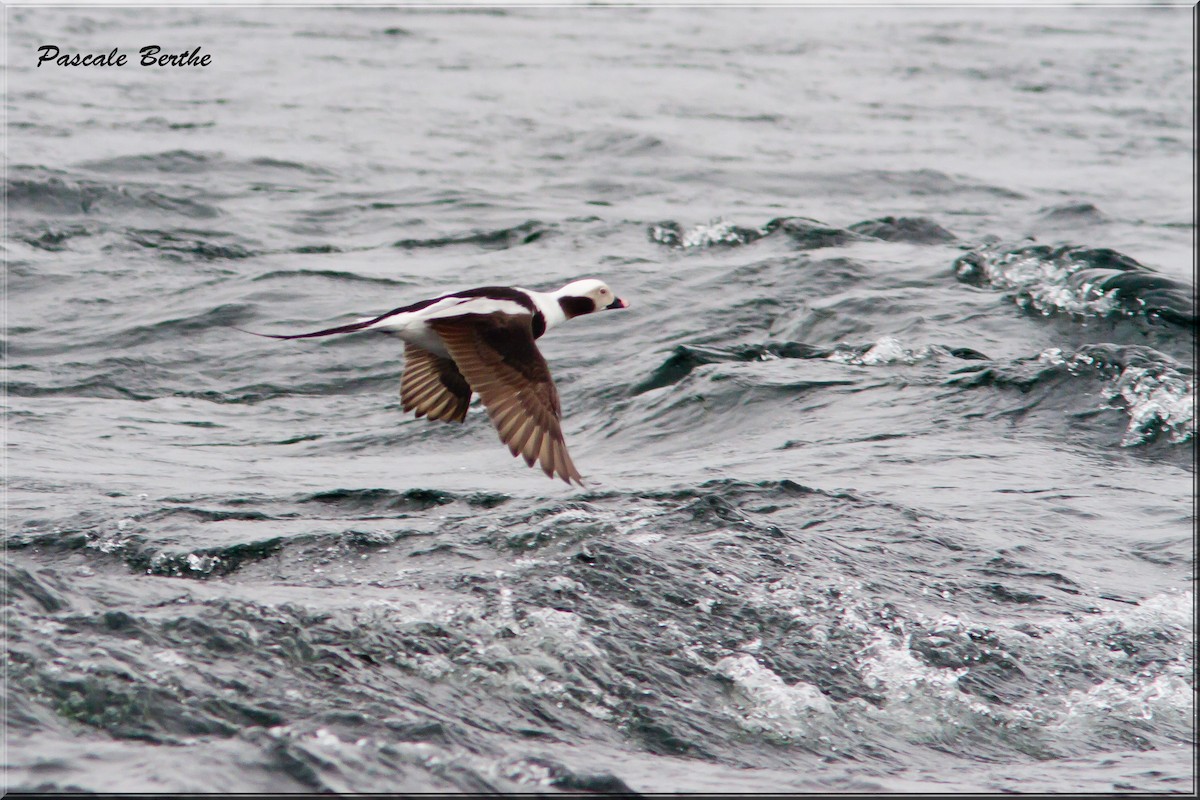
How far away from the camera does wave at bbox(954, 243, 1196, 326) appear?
313 inches

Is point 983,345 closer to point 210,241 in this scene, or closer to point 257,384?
point 257,384

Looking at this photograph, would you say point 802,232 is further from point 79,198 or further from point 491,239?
point 79,198

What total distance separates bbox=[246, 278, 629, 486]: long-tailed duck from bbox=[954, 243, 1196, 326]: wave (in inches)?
153

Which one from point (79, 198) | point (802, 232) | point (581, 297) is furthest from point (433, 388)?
point (79, 198)

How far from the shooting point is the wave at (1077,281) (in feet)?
26.1

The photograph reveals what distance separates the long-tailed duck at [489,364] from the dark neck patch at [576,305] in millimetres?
271

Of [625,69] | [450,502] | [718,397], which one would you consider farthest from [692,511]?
[625,69]

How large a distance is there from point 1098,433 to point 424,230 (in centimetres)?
606

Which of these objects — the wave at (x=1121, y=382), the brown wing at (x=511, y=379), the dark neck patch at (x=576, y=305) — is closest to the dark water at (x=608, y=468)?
the wave at (x=1121, y=382)

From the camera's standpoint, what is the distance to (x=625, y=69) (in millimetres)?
19297

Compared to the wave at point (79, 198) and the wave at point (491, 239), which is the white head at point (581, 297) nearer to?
the wave at point (491, 239)

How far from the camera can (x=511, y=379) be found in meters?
5.04

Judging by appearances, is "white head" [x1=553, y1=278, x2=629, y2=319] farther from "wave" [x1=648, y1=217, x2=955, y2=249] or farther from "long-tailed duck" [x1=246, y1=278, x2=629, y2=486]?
"wave" [x1=648, y1=217, x2=955, y2=249]

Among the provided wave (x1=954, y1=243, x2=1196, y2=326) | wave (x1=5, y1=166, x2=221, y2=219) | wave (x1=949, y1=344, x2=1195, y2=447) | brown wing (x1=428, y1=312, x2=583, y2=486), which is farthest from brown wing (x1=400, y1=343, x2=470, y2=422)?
wave (x1=5, y1=166, x2=221, y2=219)
